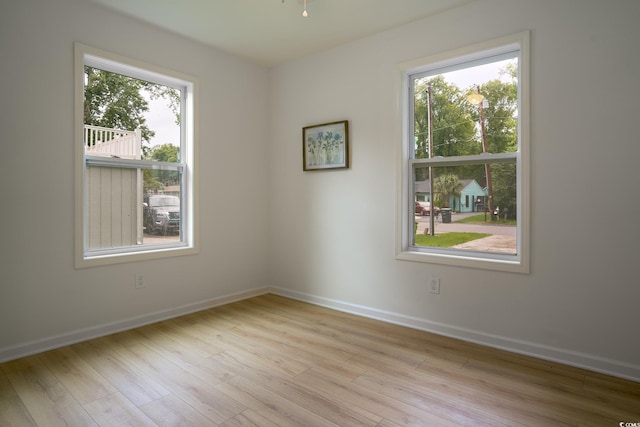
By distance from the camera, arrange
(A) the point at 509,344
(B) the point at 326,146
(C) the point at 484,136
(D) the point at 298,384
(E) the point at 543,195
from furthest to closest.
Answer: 1. (B) the point at 326,146
2. (C) the point at 484,136
3. (A) the point at 509,344
4. (E) the point at 543,195
5. (D) the point at 298,384

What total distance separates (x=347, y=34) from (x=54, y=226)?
287cm

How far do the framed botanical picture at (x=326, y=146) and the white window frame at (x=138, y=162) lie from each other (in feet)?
3.68

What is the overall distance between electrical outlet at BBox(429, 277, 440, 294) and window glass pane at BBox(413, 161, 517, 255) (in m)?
0.30

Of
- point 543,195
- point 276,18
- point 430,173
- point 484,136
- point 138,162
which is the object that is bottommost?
point 543,195

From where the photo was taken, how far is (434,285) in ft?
9.81

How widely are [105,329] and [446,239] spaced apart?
2.89m

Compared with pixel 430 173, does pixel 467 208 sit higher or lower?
lower

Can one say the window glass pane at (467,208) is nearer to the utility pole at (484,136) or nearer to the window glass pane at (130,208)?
the utility pole at (484,136)

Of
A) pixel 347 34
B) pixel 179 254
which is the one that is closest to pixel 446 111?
pixel 347 34

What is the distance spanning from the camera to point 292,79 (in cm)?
397

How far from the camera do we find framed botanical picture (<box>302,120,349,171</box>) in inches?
139

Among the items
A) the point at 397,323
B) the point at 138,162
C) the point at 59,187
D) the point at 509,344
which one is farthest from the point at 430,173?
the point at 59,187

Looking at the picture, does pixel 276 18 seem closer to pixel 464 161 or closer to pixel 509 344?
pixel 464 161

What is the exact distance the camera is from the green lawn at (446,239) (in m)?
2.95
